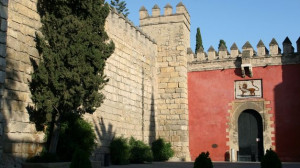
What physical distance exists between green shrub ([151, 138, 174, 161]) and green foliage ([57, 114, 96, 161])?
5.73 m

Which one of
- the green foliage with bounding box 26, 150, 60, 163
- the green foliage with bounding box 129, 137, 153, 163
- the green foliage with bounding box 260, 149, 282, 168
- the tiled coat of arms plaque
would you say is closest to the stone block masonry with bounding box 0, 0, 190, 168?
the green foliage with bounding box 26, 150, 60, 163

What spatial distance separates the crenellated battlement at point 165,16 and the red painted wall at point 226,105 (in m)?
2.30

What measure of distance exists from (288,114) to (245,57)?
8.73ft

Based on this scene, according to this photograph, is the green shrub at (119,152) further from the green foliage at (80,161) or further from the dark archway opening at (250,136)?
the green foliage at (80,161)

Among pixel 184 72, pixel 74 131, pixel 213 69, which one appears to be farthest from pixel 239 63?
pixel 74 131

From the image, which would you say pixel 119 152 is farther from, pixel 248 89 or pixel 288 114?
pixel 288 114

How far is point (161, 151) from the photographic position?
50.6ft

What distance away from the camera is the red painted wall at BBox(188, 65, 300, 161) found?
15.2 meters

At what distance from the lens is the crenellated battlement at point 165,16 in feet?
54.9

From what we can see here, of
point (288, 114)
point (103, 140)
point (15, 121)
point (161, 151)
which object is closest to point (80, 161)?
point (15, 121)

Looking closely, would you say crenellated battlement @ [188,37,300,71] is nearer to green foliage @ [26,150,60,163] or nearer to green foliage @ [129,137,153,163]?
green foliage @ [129,137,153,163]

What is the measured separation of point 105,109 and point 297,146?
287 inches

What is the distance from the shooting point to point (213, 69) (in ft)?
54.8

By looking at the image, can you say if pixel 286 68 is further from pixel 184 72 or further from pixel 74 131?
pixel 74 131
